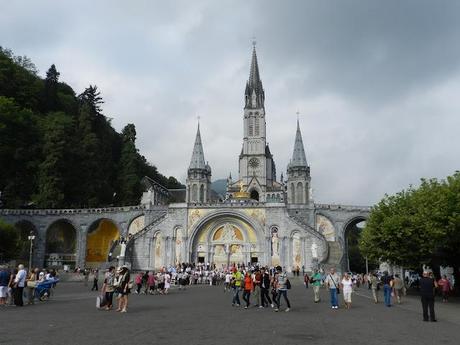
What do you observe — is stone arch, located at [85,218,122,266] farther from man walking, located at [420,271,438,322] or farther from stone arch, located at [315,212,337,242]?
man walking, located at [420,271,438,322]

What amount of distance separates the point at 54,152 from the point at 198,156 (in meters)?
24.9

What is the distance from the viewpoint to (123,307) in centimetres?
1300

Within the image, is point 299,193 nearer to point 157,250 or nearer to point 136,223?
point 136,223

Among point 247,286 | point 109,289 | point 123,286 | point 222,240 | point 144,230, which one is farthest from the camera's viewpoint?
point 222,240

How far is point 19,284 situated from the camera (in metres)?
14.6

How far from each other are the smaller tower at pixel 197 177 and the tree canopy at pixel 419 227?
149ft

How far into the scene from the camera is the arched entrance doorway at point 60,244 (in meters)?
47.8

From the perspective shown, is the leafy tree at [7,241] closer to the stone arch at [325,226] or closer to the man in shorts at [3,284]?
the man in shorts at [3,284]

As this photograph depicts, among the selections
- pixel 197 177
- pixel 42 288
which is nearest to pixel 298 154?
pixel 197 177

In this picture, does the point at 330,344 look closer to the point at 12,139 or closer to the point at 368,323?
the point at 368,323

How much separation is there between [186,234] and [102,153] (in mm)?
18813

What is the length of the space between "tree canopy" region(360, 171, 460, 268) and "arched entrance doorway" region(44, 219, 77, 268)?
34133 mm

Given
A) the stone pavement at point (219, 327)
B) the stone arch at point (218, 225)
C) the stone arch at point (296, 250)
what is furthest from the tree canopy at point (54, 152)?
the stone pavement at point (219, 327)

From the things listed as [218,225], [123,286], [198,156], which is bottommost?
[123,286]
